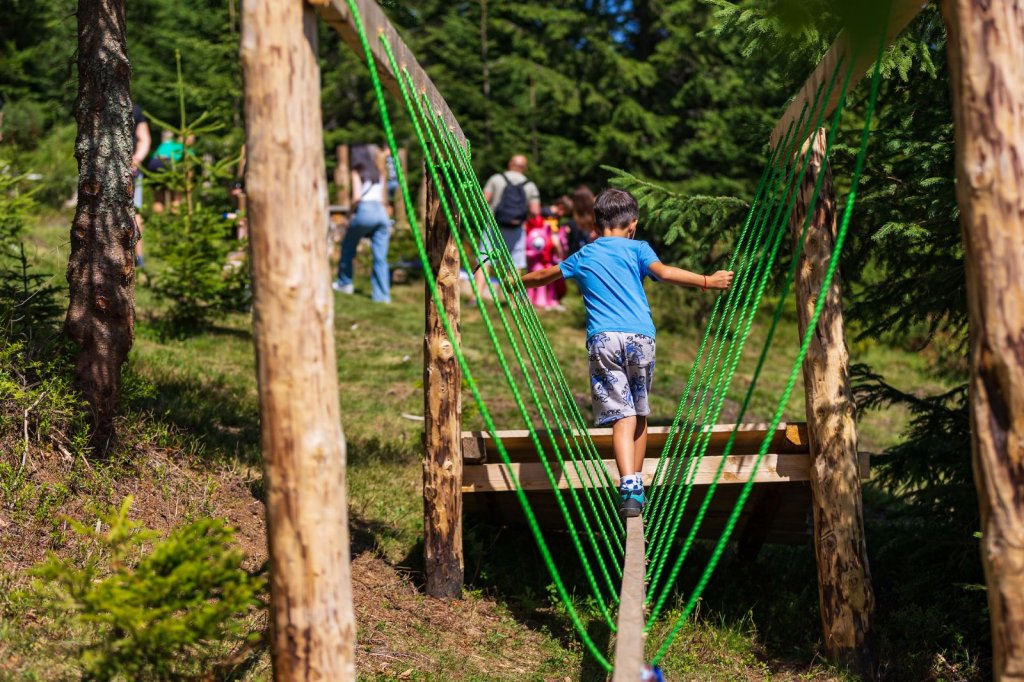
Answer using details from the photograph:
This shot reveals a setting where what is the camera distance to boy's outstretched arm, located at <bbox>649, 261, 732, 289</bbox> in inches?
175

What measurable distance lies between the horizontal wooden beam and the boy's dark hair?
1.08 m

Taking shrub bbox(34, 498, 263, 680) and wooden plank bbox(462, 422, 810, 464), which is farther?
wooden plank bbox(462, 422, 810, 464)

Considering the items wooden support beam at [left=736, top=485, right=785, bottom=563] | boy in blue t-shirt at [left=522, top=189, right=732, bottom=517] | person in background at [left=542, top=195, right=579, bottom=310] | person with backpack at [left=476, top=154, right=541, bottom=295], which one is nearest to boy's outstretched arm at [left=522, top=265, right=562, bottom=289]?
boy in blue t-shirt at [left=522, top=189, right=732, bottom=517]

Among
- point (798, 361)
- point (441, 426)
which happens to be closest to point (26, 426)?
point (441, 426)

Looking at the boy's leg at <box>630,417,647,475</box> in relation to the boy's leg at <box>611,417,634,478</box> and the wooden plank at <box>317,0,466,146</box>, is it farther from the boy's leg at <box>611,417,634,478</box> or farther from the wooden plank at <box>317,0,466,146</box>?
the wooden plank at <box>317,0,466,146</box>

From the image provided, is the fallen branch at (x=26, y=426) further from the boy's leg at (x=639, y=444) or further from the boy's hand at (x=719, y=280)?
the boy's hand at (x=719, y=280)

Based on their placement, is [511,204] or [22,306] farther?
[511,204]

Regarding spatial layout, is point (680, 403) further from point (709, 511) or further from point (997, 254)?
point (997, 254)

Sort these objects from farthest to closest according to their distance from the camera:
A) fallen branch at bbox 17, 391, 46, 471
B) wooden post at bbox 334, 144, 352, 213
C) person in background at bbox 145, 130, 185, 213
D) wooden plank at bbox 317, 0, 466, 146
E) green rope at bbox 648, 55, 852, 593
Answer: wooden post at bbox 334, 144, 352, 213 < person in background at bbox 145, 130, 185, 213 < fallen branch at bbox 17, 391, 46, 471 < green rope at bbox 648, 55, 852, 593 < wooden plank at bbox 317, 0, 466, 146

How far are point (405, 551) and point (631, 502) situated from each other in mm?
1359

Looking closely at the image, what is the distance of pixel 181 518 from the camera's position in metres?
4.58

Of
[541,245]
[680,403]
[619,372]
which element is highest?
[541,245]

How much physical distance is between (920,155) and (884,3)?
2.37m

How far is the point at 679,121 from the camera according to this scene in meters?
14.1
